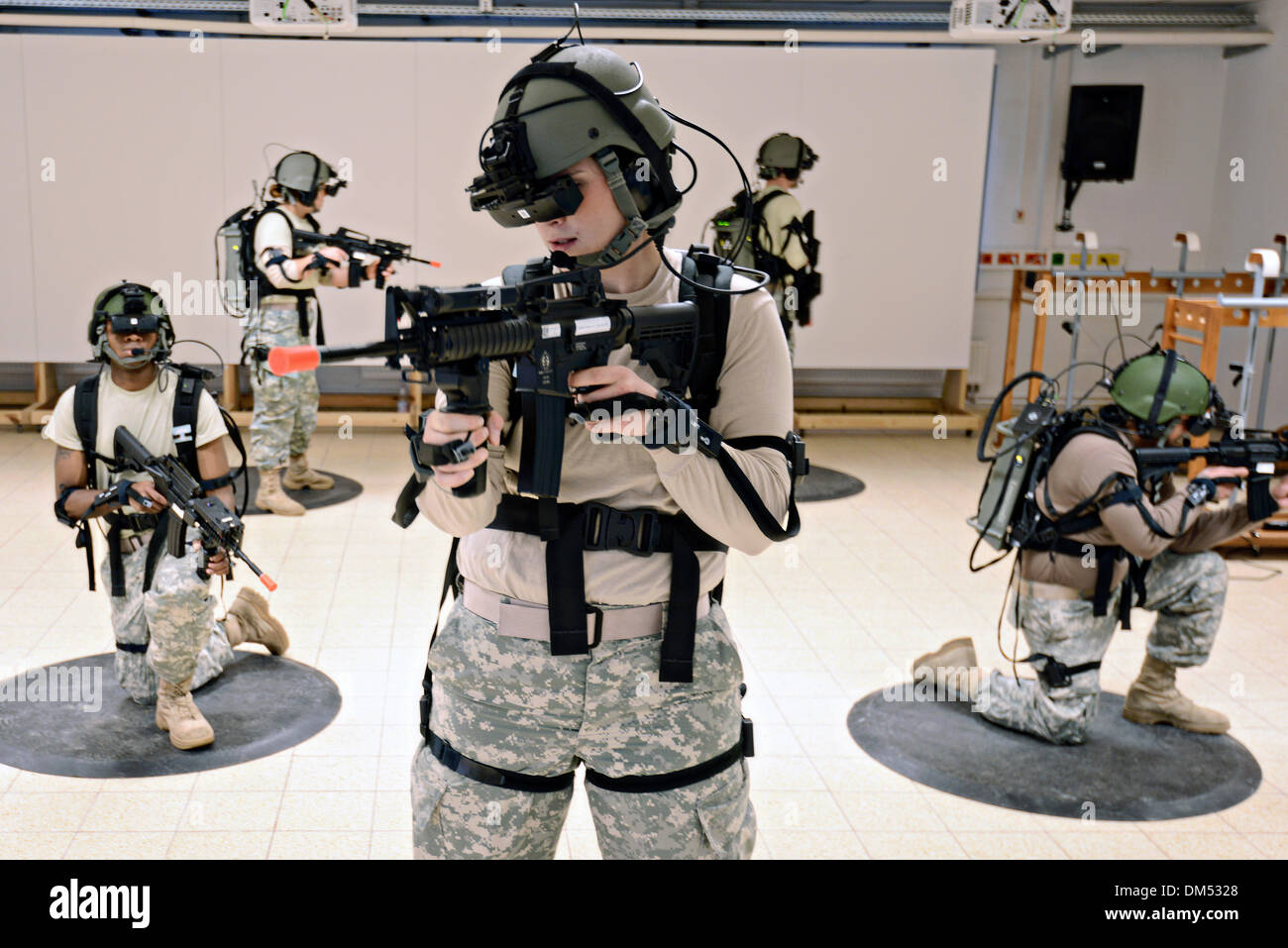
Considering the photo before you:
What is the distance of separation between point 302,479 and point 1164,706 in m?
4.77

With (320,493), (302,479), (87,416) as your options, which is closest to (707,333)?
(87,416)

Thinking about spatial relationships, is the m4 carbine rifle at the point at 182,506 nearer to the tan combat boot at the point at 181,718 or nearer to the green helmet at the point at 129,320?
the green helmet at the point at 129,320

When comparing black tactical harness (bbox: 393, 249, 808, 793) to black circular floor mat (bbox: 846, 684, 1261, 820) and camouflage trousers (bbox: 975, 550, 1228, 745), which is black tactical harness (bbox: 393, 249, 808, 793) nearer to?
black circular floor mat (bbox: 846, 684, 1261, 820)

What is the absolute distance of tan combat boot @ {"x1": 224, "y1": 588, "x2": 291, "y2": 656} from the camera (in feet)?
14.3

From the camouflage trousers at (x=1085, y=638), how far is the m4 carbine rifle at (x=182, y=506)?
2353mm

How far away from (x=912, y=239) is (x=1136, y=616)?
4120mm

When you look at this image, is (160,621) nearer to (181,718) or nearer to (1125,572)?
(181,718)

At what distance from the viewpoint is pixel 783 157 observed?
7.01 m

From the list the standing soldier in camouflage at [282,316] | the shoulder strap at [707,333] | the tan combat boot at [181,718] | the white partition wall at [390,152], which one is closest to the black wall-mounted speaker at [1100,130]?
the white partition wall at [390,152]

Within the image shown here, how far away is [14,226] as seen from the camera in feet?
26.5

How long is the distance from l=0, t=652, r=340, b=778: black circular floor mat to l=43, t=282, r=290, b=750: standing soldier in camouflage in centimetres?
11
